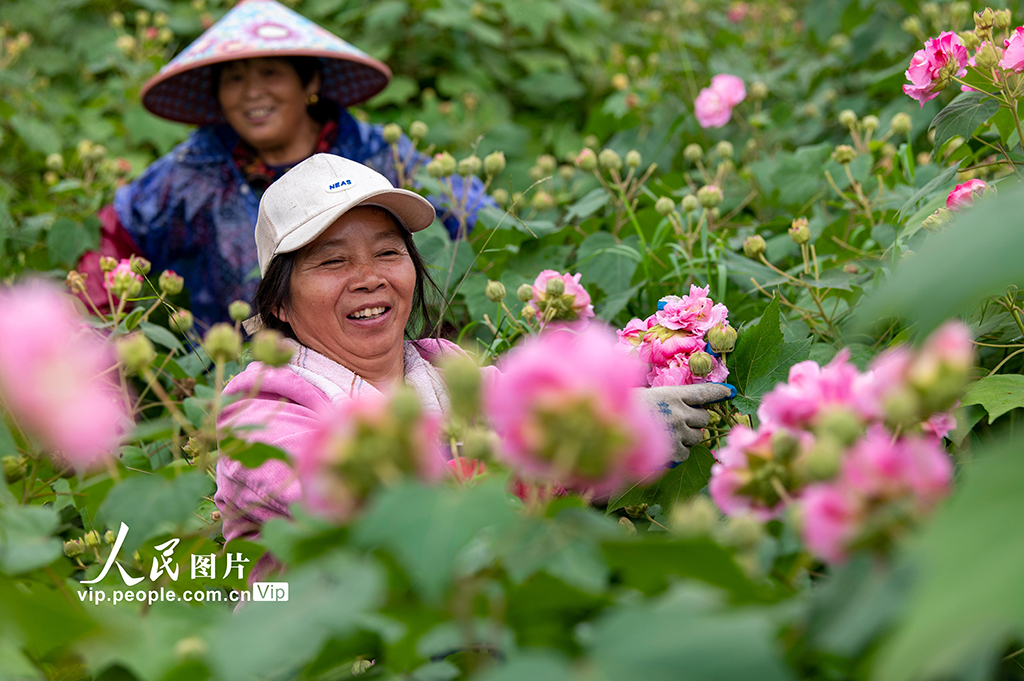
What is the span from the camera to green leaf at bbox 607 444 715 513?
52.8 inches

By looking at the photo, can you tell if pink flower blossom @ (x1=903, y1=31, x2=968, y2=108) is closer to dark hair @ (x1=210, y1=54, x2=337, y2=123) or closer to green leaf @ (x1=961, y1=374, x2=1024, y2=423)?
green leaf @ (x1=961, y1=374, x2=1024, y2=423)

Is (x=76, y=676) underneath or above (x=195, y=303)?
above

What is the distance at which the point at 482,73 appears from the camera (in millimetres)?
3668

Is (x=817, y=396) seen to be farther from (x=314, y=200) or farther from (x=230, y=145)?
(x=230, y=145)

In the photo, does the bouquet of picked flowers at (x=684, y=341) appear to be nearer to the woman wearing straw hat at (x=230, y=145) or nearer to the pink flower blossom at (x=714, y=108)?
the woman wearing straw hat at (x=230, y=145)

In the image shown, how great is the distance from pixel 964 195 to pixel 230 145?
2021 mm

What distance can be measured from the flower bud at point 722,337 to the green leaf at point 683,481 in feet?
0.50

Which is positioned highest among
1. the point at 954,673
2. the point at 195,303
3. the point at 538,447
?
the point at 538,447

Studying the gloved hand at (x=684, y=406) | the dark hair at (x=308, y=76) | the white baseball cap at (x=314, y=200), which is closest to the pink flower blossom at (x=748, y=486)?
the gloved hand at (x=684, y=406)

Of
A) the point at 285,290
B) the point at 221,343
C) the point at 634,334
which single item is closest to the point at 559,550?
the point at 221,343

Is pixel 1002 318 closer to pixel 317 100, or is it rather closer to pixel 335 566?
pixel 335 566

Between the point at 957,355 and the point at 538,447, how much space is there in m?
0.25

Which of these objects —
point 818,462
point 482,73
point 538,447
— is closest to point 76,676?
point 538,447

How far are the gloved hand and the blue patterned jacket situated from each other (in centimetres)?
131
